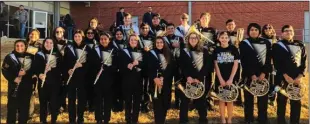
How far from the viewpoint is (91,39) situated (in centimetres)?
792

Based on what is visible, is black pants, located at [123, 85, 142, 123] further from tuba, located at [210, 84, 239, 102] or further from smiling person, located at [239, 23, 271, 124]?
smiling person, located at [239, 23, 271, 124]

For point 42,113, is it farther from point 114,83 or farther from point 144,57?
point 144,57

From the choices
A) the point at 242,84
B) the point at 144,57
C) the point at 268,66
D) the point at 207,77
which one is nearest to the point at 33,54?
the point at 144,57

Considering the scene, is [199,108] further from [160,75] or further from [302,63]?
[302,63]

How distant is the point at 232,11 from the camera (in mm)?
21500

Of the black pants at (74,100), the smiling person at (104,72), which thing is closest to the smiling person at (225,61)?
the smiling person at (104,72)

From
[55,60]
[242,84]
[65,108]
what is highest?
[55,60]

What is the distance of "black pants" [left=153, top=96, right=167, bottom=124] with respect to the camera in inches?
289

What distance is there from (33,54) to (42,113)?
123cm

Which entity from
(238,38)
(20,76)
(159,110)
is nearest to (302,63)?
(238,38)

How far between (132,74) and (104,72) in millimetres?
555

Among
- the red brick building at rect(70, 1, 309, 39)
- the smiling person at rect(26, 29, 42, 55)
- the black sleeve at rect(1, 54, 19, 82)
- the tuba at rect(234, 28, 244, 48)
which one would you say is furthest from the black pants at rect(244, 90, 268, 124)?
the red brick building at rect(70, 1, 309, 39)

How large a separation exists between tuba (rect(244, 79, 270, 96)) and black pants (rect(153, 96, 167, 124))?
5.62ft

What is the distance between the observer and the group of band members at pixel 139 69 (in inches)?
282
